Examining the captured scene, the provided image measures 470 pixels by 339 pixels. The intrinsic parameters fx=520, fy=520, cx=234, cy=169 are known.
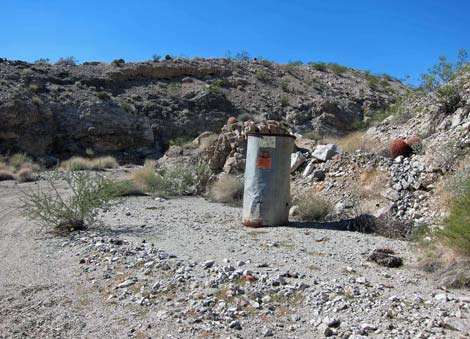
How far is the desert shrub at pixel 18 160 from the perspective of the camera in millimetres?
23292

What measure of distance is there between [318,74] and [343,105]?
8.70 meters

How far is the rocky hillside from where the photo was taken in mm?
28375

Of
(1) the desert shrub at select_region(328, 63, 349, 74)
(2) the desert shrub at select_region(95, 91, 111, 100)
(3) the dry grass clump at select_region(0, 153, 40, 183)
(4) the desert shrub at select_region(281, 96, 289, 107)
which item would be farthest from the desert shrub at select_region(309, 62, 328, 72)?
(3) the dry grass clump at select_region(0, 153, 40, 183)

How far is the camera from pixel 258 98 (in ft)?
115

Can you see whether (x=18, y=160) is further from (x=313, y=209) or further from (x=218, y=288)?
(x=218, y=288)

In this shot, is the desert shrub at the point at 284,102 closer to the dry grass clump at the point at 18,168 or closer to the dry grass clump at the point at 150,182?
the dry grass clump at the point at 18,168

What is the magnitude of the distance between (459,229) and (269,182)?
3902 mm

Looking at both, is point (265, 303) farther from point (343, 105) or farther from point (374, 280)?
point (343, 105)

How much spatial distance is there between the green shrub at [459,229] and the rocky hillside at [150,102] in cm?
2394

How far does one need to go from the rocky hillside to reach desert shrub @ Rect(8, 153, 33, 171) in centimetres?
172

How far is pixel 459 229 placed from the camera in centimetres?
562

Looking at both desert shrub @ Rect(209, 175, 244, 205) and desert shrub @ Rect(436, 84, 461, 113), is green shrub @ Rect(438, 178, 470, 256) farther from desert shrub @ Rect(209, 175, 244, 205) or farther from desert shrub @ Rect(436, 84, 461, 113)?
desert shrub @ Rect(436, 84, 461, 113)

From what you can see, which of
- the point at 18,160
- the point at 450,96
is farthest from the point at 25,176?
the point at 450,96

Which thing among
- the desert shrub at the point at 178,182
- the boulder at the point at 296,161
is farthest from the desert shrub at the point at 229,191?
the desert shrub at the point at 178,182
